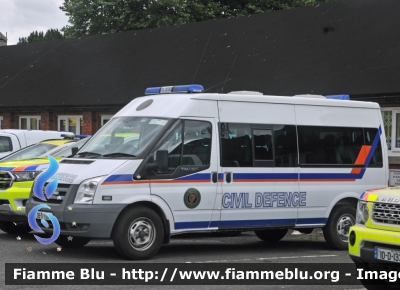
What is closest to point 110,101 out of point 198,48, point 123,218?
point 198,48

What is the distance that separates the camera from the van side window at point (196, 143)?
1157 cm

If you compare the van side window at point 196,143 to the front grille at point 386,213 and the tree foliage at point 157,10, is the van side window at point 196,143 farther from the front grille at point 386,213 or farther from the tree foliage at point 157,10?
the tree foliage at point 157,10

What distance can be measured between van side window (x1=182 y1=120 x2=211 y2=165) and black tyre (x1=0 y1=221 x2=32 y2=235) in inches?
171

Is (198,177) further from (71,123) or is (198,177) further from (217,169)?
(71,123)

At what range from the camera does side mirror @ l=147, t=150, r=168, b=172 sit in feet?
36.4

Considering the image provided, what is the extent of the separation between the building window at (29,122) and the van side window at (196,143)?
943 inches

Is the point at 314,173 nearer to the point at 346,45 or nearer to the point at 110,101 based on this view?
the point at 346,45

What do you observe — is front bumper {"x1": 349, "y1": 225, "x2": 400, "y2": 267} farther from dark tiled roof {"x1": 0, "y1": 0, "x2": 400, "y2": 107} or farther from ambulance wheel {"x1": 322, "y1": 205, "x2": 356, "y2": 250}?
A: dark tiled roof {"x1": 0, "y1": 0, "x2": 400, "y2": 107}

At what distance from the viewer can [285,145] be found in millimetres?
12648

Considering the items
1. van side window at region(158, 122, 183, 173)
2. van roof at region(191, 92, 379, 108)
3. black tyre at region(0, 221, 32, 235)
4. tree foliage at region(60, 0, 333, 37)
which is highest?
tree foliage at region(60, 0, 333, 37)

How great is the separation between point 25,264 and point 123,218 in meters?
1.47

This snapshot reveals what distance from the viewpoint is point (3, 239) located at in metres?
13.6

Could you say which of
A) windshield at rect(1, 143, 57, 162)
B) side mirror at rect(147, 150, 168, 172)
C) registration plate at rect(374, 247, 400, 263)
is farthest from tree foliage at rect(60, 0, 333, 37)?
registration plate at rect(374, 247, 400, 263)

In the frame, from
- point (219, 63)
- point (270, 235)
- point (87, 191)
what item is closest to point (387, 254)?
point (87, 191)
